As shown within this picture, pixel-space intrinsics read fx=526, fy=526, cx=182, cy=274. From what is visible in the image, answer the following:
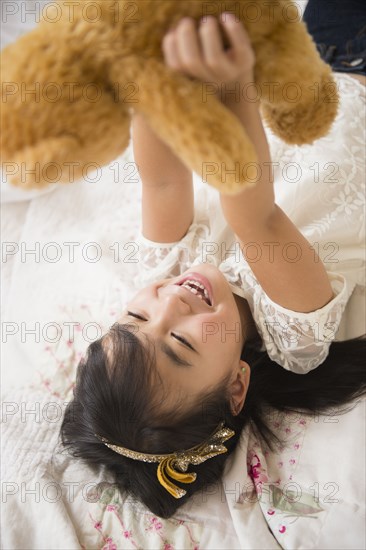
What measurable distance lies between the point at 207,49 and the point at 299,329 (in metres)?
0.52

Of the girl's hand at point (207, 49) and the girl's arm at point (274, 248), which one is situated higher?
the girl's hand at point (207, 49)

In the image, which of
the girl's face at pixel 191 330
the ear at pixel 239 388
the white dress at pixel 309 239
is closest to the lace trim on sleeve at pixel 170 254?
the white dress at pixel 309 239

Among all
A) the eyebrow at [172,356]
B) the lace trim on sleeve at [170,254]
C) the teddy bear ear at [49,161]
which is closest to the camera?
the teddy bear ear at [49,161]

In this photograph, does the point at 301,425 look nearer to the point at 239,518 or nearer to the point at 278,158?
the point at 239,518

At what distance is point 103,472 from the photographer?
94 cm

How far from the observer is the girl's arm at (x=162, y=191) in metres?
0.86

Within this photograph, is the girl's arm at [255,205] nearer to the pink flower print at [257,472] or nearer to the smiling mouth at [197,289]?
the smiling mouth at [197,289]

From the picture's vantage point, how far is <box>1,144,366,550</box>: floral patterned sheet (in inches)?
33.4

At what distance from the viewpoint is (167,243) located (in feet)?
3.29

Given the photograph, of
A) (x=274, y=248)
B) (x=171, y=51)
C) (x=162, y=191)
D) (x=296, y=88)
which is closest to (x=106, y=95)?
(x=171, y=51)

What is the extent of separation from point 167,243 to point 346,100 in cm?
46

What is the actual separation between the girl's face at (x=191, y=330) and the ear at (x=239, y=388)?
0.6 inches

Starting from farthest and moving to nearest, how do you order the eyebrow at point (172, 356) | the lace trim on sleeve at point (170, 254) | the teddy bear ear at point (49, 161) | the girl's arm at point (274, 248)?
the lace trim on sleeve at point (170, 254) < the eyebrow at point (172, 356) < the girl's arm at point (274, 248) < the teddy bear ear at point (49, 161)

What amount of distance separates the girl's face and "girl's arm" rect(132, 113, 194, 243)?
14 centimetres
